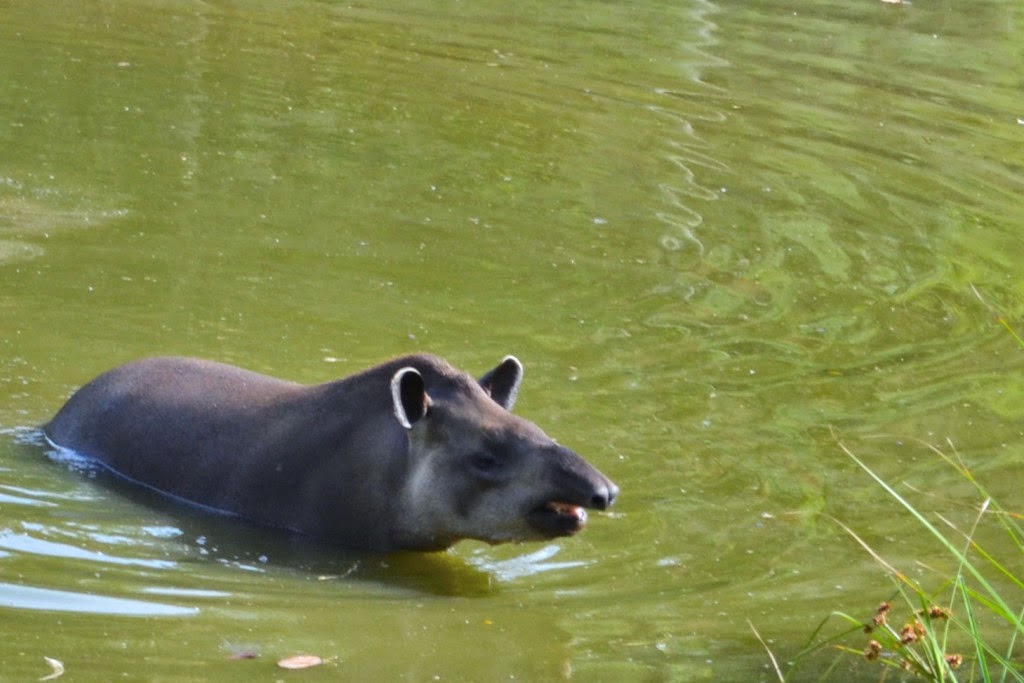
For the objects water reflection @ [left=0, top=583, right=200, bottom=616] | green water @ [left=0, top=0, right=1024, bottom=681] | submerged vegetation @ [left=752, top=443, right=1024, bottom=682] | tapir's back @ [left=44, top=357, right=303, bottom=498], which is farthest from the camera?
tapir's back @ [left=44, top=357, right=303, bottom=498]

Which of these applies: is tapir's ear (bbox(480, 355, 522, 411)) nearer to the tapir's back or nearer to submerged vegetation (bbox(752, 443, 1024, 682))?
the tapir's back

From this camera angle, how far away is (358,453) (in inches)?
356

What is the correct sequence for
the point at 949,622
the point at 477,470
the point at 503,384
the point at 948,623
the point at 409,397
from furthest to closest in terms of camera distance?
the point at 503,384
the point at 409,397
the point at 477,470
the point at 949,622
the point at 948,623

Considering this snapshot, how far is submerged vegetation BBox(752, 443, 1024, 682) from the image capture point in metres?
6.00

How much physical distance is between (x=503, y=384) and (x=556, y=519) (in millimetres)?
1111

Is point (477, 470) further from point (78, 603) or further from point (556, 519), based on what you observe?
point (78, 603)

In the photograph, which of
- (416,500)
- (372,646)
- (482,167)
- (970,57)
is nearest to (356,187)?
(482,167)

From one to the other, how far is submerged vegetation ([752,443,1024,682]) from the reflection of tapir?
1326 millimetres

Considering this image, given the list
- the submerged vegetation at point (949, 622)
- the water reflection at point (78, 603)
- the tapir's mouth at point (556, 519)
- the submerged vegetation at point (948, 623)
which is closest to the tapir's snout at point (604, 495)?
the tapir's mouth at point (556, 519)

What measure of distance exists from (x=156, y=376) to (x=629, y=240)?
19.1 ft

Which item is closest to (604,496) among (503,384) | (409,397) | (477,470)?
(477,470)

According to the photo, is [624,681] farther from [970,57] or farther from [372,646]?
[970,57]

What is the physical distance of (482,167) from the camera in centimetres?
1667

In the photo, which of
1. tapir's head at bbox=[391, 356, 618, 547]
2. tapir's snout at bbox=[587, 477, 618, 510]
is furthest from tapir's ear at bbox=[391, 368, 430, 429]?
tapir's snout at bbox=[587, 477, 618, 510]
